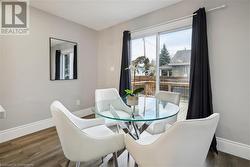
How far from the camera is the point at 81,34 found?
3693 millimetres

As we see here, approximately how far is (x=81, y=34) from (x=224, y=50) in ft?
10.6

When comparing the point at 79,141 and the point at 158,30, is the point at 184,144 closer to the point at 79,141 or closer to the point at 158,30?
the point at 79,141

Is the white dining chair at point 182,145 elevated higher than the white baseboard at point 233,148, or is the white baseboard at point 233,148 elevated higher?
the white dining chair at point 182,145

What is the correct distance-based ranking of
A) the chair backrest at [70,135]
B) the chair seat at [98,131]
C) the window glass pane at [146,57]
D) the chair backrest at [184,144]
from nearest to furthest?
the chair backrest at [184,144] → the chair backrest at [70,135] → the chair seat at [98,131] → the window glass pane at [146,57]

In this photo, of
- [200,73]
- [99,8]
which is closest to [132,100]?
[200,73]

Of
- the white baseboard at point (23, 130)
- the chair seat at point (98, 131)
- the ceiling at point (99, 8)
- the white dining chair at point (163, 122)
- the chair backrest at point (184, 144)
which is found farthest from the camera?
the ceiling at point (99, 8)

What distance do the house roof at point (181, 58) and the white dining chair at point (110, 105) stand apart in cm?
134

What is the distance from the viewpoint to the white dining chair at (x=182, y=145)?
3.03 ft

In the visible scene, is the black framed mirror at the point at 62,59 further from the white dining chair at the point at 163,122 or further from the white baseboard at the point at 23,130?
the white dining chair at the point at 163,122

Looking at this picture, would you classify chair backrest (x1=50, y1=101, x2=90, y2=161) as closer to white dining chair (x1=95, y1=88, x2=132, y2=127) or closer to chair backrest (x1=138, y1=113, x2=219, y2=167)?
white dining chair (x1=95, y1=88, x2=132, y2=127)

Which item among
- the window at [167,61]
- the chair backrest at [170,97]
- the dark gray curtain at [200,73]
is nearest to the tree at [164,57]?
the window at [167,61]

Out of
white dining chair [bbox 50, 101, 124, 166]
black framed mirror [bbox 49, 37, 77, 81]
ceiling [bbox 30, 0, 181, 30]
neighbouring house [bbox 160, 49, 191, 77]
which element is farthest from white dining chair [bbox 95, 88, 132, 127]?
ceiling [bbox 30, 0, 181, 30]

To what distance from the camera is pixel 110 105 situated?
7.16 feet

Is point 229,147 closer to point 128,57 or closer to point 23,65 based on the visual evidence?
point 128,57
